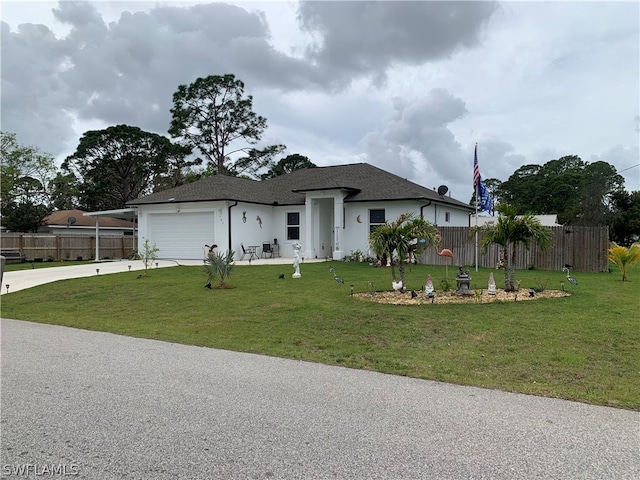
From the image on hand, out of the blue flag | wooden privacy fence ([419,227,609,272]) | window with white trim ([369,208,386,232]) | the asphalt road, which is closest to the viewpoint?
the asphalt road

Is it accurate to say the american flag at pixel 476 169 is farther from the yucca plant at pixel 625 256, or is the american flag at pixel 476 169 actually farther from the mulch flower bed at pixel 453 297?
the mulch flower bed at pixel 453 297

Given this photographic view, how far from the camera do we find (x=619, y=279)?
15055 millimetres

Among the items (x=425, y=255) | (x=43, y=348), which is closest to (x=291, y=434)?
(x=43, y=348)

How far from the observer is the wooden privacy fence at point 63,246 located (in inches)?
1010

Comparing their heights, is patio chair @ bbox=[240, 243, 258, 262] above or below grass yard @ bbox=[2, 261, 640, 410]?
above

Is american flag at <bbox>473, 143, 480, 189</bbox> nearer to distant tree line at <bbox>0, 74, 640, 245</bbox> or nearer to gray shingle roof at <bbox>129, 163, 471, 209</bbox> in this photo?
gray shingle roof at <bbox>129, 163, 471, 209</bbox>

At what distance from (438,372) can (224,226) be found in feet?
59.7

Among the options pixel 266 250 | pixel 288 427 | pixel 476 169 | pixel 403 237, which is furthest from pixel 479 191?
pixel 288 427

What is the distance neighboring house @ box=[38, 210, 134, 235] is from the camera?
35.0 metres

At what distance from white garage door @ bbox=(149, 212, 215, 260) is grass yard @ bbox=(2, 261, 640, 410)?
9.48 metres

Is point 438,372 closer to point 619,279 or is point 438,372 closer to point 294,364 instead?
point 294,364

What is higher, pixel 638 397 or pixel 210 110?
pixel 210 110

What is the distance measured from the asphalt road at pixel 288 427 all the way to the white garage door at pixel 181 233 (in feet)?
58.5

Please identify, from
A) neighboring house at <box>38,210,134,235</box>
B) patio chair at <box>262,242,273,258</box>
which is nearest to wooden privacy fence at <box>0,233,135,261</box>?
neighboring house at <box>38,210,134,235</box>
